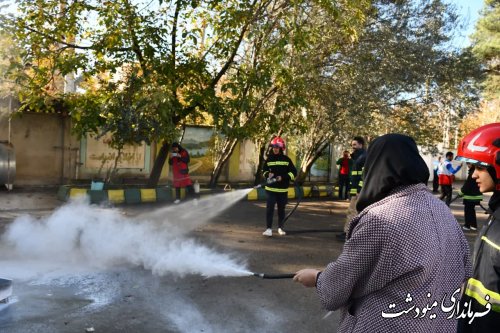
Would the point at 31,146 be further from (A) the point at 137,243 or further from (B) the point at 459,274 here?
(B) the point at 459,274

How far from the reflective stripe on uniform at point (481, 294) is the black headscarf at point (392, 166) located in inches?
25.7

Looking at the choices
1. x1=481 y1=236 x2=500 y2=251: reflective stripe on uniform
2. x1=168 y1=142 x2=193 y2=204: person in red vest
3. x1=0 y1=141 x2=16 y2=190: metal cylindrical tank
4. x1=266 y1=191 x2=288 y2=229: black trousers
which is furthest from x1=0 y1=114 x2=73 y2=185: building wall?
x1=481 y1=236 x2=500 y2=251: reflective stripe on uniform

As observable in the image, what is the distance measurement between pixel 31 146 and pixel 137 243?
10.4 meters

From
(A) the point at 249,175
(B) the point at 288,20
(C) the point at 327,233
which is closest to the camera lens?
(C) the point at 327,233

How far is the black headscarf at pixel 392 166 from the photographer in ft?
5.93

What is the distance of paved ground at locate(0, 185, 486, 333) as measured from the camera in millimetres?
4117

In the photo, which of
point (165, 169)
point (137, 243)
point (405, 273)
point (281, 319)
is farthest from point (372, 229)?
point (165, 169)

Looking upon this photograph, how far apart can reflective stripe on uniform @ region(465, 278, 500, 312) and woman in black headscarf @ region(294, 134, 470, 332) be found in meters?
0.28

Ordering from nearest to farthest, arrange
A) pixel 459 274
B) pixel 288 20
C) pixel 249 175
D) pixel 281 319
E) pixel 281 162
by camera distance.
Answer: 1. pixel 459 274
2. pixel 281 319
3. pixel 281 162
4. pixel 288 20
5. pixel 249 175

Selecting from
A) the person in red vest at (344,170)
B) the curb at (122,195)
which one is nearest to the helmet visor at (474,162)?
the curb at (122,195)

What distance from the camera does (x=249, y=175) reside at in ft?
68.1

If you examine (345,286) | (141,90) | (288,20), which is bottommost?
(345,286)

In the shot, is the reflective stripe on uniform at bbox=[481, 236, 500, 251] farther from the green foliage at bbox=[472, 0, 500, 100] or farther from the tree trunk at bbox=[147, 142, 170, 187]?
the green foliage at bbox=[472, 0, 500, 100]

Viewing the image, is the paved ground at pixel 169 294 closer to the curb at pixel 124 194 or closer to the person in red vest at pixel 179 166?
the curb at pixel 124 194
